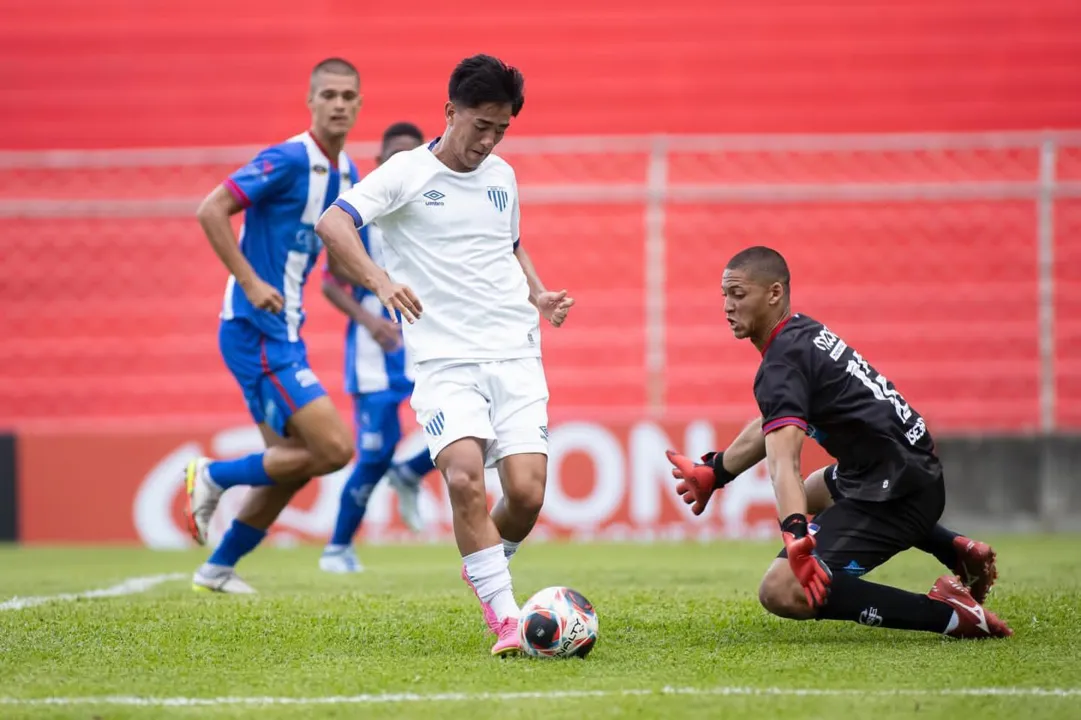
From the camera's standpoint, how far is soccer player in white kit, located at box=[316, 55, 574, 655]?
520cm

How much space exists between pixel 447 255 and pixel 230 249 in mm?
1579

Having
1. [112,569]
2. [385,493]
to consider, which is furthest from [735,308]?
[385,493]

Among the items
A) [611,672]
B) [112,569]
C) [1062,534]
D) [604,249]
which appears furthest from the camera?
[604,249]

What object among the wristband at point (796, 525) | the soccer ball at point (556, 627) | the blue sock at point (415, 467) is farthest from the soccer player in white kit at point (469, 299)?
the blue sock at point (415, 467)

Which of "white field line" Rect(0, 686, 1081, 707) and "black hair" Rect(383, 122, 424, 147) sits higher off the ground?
"black hair" Rect(383, 122, 424, 147)

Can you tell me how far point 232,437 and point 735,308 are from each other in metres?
6.69

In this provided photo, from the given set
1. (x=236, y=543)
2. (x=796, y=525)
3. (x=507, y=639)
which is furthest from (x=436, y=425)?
(x=236, y=543)

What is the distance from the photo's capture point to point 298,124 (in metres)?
15.3

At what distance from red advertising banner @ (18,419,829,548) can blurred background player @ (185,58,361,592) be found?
152 inches

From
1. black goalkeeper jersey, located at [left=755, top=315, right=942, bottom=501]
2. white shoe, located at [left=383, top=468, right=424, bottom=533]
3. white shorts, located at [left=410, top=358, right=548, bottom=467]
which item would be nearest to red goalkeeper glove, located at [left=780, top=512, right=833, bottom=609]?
black goalkeeper jersey, located at [left=755, top=315, right=942, bottom=501]

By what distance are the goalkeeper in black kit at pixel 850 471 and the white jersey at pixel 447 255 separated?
0.77 meters

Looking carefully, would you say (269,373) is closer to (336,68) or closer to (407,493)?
(336,68)

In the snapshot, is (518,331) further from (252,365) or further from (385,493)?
(385,493)

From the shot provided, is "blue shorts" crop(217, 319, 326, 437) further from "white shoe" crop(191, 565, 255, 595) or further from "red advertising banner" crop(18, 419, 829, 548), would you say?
"red advertising banner" crop(18, 419, 829, 548)
